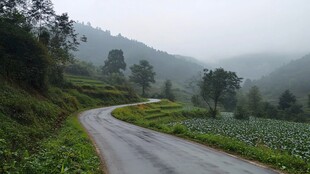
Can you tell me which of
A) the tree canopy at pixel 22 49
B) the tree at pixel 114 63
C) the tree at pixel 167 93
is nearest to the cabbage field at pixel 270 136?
the tree canopy at pixel 22 49

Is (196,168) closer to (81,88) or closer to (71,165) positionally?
(71,165)

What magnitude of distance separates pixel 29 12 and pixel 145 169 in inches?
1996

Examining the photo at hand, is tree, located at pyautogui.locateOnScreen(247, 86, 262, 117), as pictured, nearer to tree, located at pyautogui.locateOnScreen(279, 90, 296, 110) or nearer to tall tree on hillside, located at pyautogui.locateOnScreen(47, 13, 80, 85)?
tree, located at pyautogui.locateOnScreen(279, 90, 296, 110)

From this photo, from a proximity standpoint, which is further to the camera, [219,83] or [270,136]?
[219,83]

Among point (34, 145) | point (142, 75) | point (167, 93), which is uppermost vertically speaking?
point (142, 75)

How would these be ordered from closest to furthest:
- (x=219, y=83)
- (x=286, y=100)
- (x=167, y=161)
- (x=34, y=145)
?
1. (x=167, y=161)
2. (x=34, y=145)
3. (x=219, y=83)
4. (x=286, y=100)

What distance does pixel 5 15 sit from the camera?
38719 mm

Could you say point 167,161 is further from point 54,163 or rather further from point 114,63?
point 114,63

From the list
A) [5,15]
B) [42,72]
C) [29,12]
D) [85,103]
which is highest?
[29,12]

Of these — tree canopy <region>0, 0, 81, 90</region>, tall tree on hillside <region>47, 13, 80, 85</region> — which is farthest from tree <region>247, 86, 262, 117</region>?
tree canopy <region>0, 0, 81, 90</region>

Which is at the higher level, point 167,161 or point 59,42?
point 59,42

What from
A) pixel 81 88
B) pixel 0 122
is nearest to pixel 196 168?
pixel 0 122

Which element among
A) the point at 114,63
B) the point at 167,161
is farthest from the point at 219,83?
the point at 114,63

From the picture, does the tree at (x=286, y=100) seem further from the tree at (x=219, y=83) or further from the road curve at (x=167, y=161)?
the road curve at (x=167, y=161)
